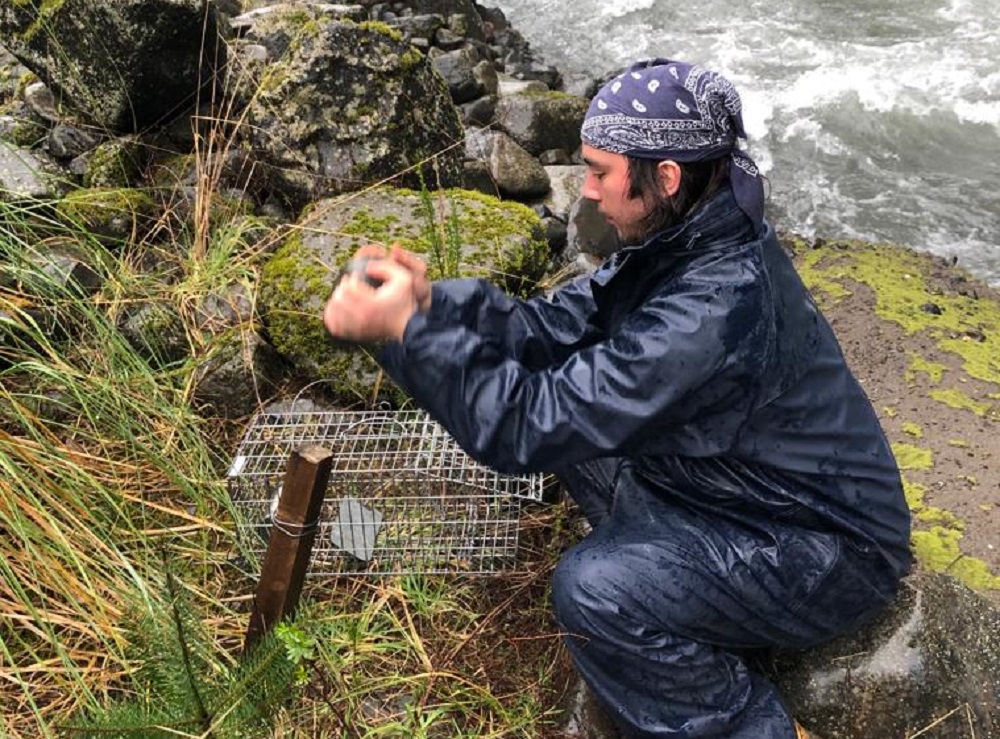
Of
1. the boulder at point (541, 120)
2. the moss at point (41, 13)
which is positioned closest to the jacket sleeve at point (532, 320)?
the moss at point (41, 13)

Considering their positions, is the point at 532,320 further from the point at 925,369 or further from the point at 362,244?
the point at 925,369

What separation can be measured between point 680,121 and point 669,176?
0.13 meters

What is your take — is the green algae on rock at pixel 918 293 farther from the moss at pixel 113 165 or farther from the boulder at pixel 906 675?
the moss at pixel 113 165

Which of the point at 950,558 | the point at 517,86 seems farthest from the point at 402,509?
the point at 517,86

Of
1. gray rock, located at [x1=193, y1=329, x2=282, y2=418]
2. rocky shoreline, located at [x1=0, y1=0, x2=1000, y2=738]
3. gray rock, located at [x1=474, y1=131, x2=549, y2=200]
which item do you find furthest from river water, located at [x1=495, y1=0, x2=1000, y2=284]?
gray rock, located at [x1=193, y1=329, x2=282, y2=418]

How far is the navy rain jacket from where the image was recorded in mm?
1988

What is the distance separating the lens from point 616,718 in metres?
2.34

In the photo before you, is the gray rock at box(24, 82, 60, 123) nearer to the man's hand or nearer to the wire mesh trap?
the wire mesh trap

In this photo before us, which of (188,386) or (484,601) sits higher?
(188,386)

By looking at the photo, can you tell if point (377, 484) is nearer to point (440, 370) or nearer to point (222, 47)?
point (440, 370)

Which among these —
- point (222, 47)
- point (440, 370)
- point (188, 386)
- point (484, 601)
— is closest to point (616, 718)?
point (484, 601)

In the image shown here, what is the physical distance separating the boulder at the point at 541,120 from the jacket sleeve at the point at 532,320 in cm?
365

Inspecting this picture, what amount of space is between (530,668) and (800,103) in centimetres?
621

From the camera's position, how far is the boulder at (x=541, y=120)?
612 centimetres
